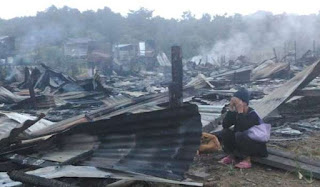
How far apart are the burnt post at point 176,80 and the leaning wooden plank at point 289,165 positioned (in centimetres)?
130

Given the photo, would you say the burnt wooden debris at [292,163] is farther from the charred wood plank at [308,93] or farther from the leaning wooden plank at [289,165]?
the charred wood plank at [308,93]

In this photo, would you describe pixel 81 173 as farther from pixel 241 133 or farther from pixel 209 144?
pixel 209 144

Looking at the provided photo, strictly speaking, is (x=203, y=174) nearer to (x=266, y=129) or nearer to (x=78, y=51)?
(x=266, y=129)

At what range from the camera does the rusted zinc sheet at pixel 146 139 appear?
3715 millimetres

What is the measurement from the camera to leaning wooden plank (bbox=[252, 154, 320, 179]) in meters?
4.34

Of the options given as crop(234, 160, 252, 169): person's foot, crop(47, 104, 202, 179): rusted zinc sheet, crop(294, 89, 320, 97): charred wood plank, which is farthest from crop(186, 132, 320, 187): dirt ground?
crop(294, 89, 320, 97): charred wood plank

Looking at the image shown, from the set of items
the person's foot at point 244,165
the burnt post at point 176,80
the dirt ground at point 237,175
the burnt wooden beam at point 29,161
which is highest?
the burnt post at point 176,80

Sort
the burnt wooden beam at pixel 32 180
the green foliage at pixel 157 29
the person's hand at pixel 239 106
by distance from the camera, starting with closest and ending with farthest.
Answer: the burnt wooden beam at pixel 32 180 → the person's hand at pixel 239 106 → the green foliage at pixel 157 29

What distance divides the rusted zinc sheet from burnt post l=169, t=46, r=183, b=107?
70 cm

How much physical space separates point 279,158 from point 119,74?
19025 mm

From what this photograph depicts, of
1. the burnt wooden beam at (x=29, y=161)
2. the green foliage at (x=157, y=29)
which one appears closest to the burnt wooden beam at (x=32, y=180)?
the burnt wooden beam at (x=29, y=161)

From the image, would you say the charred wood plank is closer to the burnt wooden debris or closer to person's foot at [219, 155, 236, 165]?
the burnt wooden debris

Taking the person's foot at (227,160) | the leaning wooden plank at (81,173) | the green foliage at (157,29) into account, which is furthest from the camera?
the green foliage at (157,29)

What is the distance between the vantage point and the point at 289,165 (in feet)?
14.8
